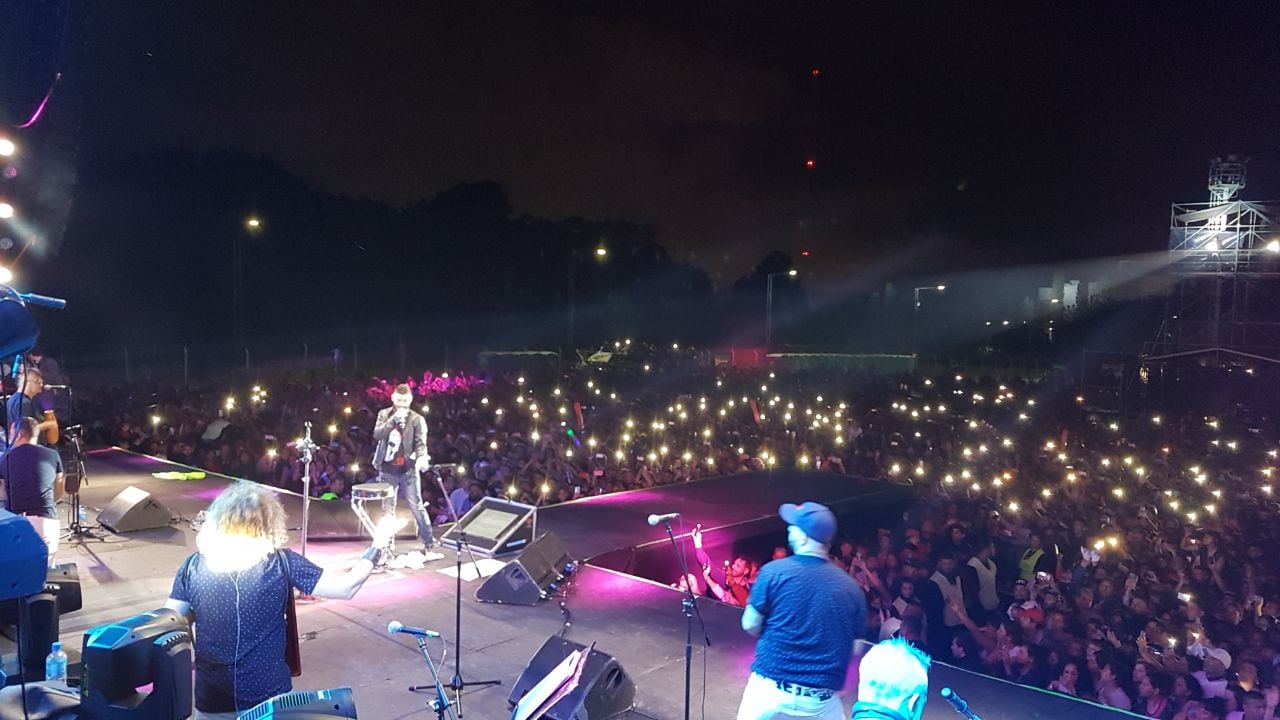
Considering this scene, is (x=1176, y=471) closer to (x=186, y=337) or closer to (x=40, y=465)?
(x=40, y=465)

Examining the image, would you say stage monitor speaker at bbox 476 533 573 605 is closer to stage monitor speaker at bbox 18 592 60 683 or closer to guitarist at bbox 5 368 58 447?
stage monitor speaker at bbox 18 592 60 683

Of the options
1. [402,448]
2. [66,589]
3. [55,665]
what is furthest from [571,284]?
[55,665]

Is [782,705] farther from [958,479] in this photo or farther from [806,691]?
[958,479]

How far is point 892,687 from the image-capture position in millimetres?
2578

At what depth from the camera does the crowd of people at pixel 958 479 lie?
7035mm

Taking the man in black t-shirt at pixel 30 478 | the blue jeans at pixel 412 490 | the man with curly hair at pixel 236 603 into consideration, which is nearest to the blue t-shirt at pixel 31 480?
the man in black t-shirt at pixel 30 478

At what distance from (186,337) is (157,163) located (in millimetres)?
6813

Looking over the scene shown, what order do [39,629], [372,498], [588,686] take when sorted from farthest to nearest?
[372,498]
[39,629]
[588,686]

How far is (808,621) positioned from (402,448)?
538cm

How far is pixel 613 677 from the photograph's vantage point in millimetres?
4754

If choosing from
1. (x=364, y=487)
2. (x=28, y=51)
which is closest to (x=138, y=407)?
(x=28, y=51)

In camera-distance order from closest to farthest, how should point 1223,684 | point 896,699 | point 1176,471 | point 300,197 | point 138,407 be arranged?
point 896,699 < point 1223,684 < point 1176,471 < point 138,407 < point 300,197

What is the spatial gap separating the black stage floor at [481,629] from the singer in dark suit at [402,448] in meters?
0.83

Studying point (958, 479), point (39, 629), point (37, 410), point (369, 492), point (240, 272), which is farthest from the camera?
point (240, 272)
